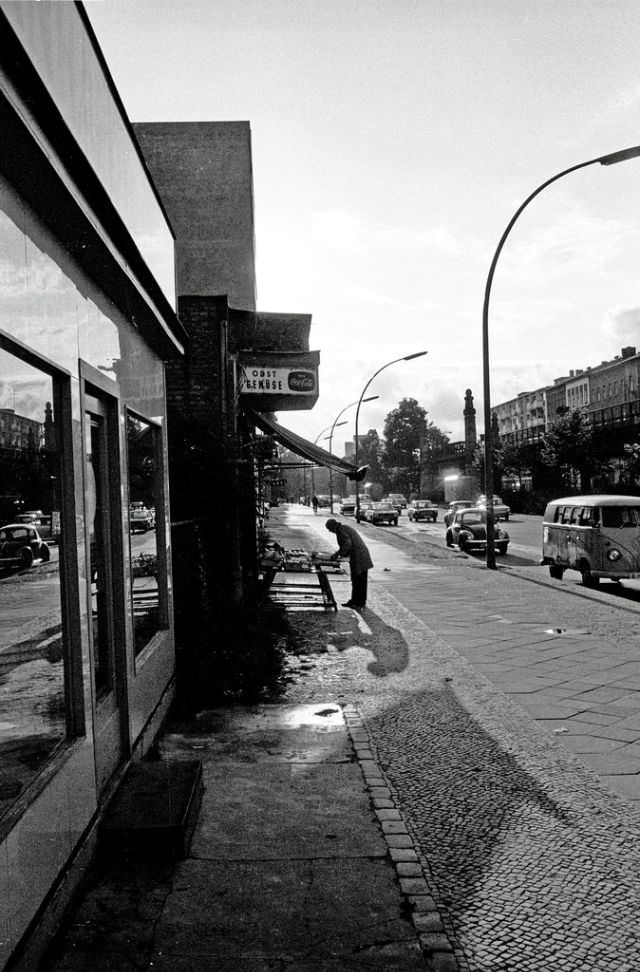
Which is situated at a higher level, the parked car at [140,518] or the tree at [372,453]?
the tree at [372,453]

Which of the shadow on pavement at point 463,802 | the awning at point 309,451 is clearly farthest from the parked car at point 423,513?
the shadow on pavement at point 463,802

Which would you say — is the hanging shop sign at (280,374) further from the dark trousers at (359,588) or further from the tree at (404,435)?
the tree at (404,435)

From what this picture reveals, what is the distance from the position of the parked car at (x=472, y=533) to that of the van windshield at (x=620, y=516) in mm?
10021

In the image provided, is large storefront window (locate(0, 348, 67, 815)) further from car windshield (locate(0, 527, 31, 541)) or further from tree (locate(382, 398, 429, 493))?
tree (locate(382, 398, 429, 493))

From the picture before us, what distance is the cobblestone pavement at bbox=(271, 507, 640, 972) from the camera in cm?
339

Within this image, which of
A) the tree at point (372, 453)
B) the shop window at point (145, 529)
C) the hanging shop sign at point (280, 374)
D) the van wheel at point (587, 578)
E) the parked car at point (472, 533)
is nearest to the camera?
the shop window at point (145, 529)

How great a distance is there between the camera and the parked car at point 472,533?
1019 inches

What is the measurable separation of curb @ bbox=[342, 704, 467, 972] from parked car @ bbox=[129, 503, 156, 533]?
7.00ft

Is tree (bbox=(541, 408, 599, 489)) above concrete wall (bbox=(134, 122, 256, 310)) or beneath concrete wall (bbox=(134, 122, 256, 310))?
beneath

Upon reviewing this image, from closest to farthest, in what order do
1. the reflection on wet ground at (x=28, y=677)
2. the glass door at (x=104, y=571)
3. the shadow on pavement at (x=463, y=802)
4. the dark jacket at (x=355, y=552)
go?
the reflection on wet ground at (x=28, y=677) → the shadow on pavement at (x=463, y=802) → the glass door at (x=104, y=571) → the dark jacket at (x=355, y=552)

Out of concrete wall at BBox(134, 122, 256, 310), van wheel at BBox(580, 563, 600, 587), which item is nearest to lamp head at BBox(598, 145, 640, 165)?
van wheel at BBox(580, 563, 600, 587)

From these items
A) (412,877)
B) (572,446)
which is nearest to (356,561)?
(412,877)

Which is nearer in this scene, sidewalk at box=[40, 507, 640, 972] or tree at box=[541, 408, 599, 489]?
sidewalk at box=[40, 507, 640, 972]

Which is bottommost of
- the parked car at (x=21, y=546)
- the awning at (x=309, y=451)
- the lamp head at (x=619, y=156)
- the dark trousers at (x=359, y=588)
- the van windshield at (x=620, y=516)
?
the dark trousers at (x=359, y=588)
